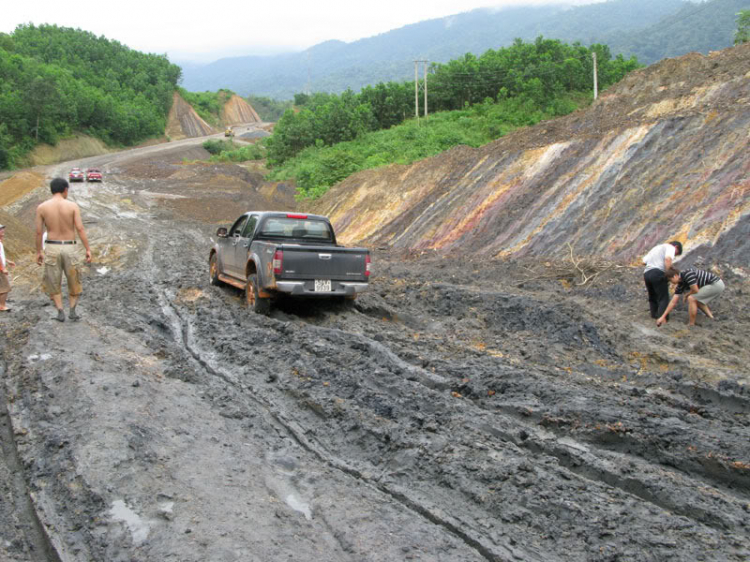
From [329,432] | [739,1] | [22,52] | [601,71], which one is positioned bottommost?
[329,432]

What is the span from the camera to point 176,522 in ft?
11.3

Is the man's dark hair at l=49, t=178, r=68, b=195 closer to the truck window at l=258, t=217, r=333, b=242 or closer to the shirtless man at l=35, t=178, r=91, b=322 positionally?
the shirtless man at l=35, t=178, r=91, b=322

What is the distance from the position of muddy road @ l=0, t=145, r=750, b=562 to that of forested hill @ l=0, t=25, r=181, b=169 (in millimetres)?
52039

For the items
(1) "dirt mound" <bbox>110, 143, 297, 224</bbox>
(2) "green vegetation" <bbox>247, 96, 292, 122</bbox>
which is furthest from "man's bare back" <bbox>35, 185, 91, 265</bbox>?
(2) "green vegetation" <bbox>247, 96, 292, 122</bbox>

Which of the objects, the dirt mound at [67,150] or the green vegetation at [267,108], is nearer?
the dirt mound at [67,150]

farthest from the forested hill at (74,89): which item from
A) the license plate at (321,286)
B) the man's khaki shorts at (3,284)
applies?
the license plate at (321,286)

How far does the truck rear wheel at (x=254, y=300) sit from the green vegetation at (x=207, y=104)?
304 feet

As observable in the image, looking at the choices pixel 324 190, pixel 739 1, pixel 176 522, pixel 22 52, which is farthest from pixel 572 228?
pixel 739 1

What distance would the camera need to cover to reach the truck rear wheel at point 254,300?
358 inches

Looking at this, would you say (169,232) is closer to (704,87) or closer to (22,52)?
(704,87)

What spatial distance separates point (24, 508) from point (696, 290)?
8.71 meters

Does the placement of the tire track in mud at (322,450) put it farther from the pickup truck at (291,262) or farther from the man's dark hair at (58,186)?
the man's dark hair at (58,186)

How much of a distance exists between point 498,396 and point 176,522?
3.30 meters

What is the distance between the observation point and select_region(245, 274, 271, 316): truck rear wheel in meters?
9.09
